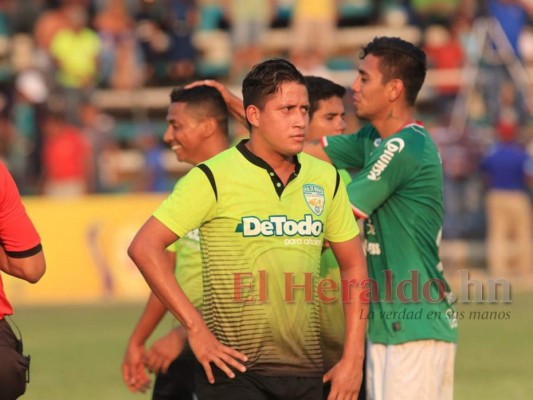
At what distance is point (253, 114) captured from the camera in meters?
6.23

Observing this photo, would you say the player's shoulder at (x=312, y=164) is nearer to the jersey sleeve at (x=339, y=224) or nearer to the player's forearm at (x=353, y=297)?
the jersey sleeve at (x=339, y=224)

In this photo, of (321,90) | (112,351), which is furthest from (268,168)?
(112,351)

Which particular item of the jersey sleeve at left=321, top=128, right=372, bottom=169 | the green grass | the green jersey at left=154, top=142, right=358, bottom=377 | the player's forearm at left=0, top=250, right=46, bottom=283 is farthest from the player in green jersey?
the green grass

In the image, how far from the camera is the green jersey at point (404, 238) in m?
6.83

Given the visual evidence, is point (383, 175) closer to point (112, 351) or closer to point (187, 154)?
point (187, 154)

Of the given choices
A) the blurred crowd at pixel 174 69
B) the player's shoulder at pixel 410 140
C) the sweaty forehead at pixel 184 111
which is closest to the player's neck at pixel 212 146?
the sweaty forehead at pixel 184 111

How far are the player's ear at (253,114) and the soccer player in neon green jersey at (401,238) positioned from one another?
87 centimetres

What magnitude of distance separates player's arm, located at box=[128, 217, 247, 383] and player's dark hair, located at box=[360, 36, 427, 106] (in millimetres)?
1858

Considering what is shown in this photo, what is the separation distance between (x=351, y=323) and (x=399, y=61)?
5.69 feet

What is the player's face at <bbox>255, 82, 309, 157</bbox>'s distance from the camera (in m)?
6.12

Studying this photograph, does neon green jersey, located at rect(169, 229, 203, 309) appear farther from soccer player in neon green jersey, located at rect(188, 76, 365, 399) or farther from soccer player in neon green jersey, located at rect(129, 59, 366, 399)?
soccer player in neon green jersey, located at rect(129, 59, 366, 399)

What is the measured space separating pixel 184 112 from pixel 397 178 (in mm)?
1499

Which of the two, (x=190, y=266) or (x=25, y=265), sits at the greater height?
(x=190, y=266)

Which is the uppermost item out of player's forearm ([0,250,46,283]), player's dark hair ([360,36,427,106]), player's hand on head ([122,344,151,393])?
player's dark hair ([360,36,427,106])
